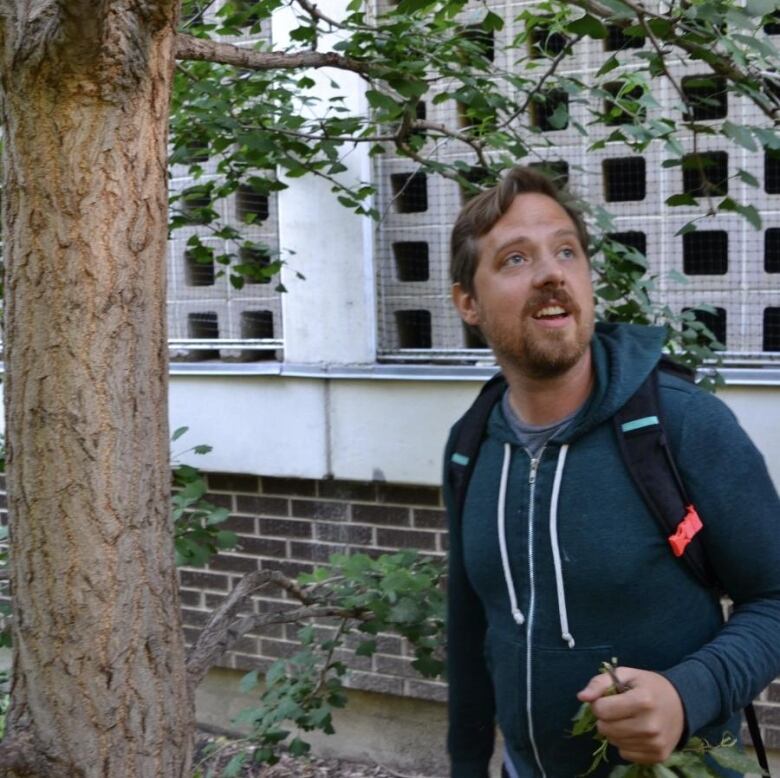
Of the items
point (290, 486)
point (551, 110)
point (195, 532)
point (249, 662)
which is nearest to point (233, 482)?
point (290, 486)

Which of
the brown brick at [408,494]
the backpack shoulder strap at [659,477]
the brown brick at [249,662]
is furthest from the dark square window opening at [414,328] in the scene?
the backpack shoulder strap at [659,477]

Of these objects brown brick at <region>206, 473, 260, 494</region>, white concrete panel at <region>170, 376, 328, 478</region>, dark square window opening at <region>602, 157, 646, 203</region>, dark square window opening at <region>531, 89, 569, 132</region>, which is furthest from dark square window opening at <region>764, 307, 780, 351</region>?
brown brick at <region>206, 473, 260, 494</region>

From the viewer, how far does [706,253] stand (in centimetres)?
440

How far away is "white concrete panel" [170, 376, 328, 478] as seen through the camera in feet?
15.7

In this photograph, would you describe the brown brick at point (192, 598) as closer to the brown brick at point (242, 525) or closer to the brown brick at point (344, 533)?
the brown brick at point (242, 525)

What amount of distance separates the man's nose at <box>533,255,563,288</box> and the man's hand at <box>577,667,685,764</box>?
28.7 inches

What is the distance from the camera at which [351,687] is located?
4.92m

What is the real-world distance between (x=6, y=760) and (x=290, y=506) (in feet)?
9.54

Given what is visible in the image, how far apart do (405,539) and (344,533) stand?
0.29 m

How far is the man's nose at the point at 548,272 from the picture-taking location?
6.91ft

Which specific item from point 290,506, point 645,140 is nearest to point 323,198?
point 290,506

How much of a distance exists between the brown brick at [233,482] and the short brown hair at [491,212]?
283 centimetres

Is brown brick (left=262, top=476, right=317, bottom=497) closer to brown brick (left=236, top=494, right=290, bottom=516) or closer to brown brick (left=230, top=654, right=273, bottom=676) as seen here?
brown brick (left=236, top=494, right=290, bottom=516)

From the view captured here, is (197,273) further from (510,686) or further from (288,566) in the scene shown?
(510,686)
